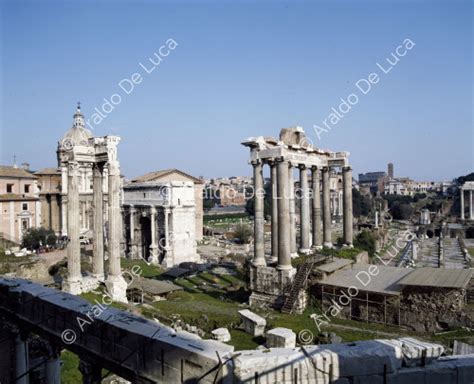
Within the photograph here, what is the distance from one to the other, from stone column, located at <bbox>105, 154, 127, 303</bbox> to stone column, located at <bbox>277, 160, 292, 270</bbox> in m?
7.59

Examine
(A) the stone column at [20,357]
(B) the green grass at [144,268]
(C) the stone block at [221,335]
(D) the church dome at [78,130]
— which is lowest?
(B) the green grass at [144,268]

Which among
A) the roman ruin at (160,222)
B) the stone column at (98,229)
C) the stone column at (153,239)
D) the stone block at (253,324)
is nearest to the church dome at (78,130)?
the roman ruin at (160,222)

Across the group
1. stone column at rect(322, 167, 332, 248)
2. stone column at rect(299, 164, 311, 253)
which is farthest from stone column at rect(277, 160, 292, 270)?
stone column at rect(322, 167, 332, 248)

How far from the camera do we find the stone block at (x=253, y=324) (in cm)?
1489

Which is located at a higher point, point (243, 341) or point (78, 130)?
point (78, 130)

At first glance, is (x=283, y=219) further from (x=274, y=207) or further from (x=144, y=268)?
(x=144, y=268)

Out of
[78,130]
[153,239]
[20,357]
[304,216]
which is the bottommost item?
[153,239]

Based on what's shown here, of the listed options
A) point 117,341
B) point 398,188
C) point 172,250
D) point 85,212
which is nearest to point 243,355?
point 117,341

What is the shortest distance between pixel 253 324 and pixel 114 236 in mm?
7971

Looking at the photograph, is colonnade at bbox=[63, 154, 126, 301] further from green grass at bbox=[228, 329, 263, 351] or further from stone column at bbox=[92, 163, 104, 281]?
green grass at bbox=[228, 329, 263, 351]

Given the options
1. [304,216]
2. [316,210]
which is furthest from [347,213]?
[304,216]

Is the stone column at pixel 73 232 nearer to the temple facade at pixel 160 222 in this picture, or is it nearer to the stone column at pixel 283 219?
the stone column at pixel 283 219

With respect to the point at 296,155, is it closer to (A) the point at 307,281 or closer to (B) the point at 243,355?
(A) the point at 307,281

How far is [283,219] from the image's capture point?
19.2m
